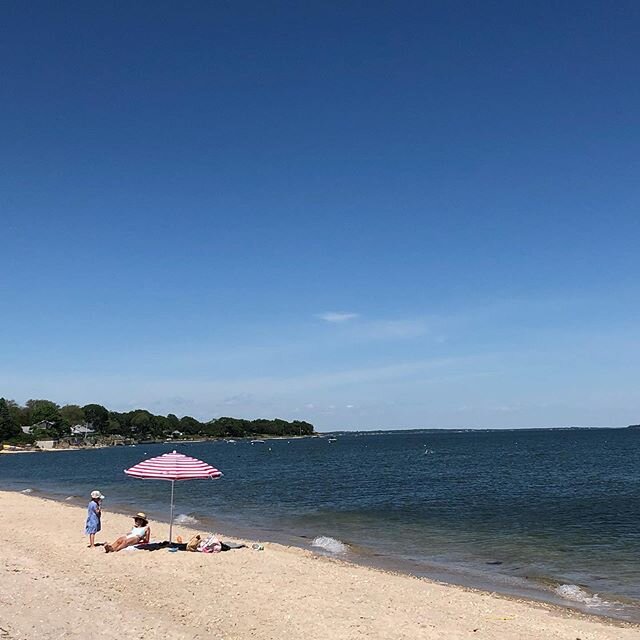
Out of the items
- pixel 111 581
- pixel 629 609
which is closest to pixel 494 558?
pixel 629 609

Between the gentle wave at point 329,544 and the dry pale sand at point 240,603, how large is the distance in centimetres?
376

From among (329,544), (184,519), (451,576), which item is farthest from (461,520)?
(184,519)

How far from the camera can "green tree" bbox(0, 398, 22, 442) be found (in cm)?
17188

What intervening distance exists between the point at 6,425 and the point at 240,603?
182 meters

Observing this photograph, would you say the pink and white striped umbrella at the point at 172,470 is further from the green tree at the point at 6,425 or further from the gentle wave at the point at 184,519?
the green tree at the point at 6,425

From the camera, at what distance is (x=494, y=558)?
22.2m

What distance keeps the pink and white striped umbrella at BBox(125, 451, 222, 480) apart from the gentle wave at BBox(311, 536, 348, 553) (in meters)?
6.56

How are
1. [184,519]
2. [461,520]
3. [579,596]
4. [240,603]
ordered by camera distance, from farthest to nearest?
1. [461,520]
2. [184,519]
3. [579,596]
4. [240,603]

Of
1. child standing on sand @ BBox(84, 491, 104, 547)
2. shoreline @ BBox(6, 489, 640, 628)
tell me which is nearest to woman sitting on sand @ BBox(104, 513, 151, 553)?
child standing on sand @ BBox(84, 491, 104, 547)

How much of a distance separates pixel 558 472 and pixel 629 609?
53.8 meters

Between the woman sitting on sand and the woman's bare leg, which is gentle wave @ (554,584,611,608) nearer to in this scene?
the woman sitting on sand

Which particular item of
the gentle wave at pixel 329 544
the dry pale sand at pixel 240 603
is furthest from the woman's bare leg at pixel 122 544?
the gentle wave at pixel 329 544

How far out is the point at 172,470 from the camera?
61.0 feet

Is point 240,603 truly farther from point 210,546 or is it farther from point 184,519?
point 184,519
